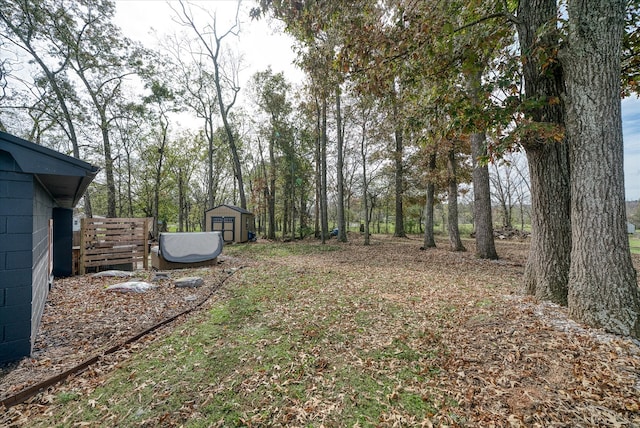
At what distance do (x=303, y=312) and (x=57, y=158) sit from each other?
3828 millimetres

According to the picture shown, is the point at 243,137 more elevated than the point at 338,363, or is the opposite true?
the point at 243,137

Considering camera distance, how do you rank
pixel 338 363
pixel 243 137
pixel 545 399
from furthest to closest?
pixel 243 137 → pixel 338 363 → pixel 545 399

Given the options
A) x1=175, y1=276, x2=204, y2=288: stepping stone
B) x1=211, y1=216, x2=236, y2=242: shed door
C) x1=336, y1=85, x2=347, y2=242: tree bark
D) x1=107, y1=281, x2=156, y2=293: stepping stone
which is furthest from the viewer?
x1=211, y1=216, x2=236, y2=242: shed door

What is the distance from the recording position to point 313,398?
2.20 meters

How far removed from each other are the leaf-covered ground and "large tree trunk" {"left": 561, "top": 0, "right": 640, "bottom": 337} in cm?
43

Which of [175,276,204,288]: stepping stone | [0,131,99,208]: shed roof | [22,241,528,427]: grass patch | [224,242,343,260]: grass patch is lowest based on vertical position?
[22,241,528,427]: grass patch

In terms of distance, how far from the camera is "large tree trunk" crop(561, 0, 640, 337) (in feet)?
8.79

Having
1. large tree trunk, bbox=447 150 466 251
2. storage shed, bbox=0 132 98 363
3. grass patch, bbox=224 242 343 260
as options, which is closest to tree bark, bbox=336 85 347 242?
grass patch, bbox=224 242 343 260

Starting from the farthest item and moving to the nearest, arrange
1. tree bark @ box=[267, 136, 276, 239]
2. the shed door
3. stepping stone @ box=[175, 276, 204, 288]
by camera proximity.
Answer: tree bark @ box=[267, 136, 276, 239]
the shed door
stepping stone @ box=[175, 276, 204, 288]

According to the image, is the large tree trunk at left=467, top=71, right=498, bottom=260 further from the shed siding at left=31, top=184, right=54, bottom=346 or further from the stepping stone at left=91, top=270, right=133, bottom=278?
the stepping stone at left=91, top=270, right=133, bottom=278

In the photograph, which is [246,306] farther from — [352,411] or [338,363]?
[352,411]

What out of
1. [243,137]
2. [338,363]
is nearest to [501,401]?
[338,363]

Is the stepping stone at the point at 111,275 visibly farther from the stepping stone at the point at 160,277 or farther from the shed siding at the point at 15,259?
the shed siding at the point at 15,259

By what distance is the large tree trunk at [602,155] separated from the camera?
2.68 meters
